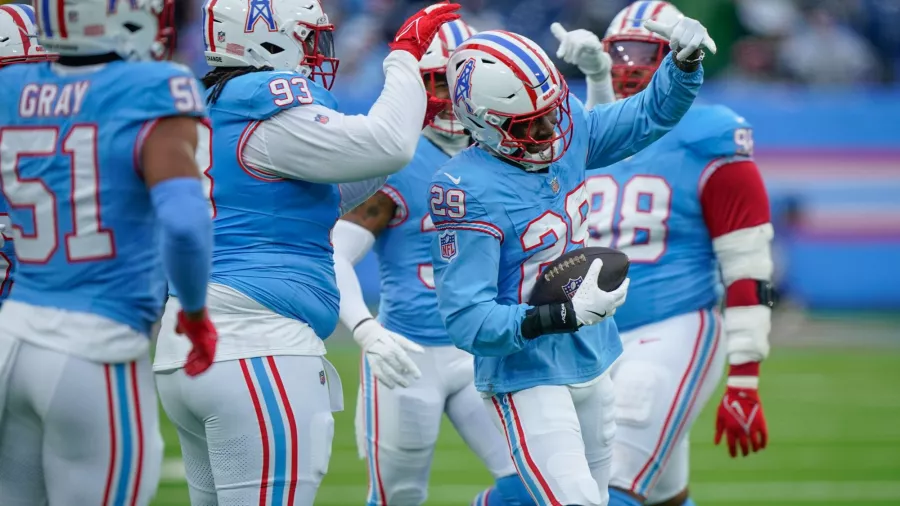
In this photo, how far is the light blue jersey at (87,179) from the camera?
305 cm

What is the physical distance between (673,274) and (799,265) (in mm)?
8458

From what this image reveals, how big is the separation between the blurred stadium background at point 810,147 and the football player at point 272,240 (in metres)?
5.14

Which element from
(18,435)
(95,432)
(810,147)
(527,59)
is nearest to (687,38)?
(527,59)

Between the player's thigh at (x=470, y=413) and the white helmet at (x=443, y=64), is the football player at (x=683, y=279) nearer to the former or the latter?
the player's thigh at (x=470, y=413)

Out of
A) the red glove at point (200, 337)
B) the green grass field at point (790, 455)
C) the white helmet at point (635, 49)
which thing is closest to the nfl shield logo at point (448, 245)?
the red glove at point (200, 337)

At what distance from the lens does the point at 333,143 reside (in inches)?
141

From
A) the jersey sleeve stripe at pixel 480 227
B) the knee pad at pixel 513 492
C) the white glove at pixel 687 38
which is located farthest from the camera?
the knee pad at pixel 513 492

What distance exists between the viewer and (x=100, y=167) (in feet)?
10.0

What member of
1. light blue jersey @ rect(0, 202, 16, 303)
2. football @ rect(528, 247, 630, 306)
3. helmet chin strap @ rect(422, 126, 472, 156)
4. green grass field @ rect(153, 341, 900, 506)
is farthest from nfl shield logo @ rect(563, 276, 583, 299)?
green grass field @ rect(153, 341, 900, 506)

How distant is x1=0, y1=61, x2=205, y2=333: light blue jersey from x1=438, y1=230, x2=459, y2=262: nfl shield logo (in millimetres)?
963

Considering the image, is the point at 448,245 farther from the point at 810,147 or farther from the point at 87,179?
the point at 810,147

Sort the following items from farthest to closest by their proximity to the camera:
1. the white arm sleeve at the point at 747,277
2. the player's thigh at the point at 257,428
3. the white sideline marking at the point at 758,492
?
the white sideline marking at the point at 758,492 → the white arm sleeve at the point at 747,277 → the player's thigh at the point at 257,428

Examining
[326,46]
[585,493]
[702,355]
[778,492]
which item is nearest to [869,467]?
[778,492]

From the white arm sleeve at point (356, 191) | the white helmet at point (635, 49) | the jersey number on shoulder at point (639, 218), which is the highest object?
the white helmet at point (635, 49)
